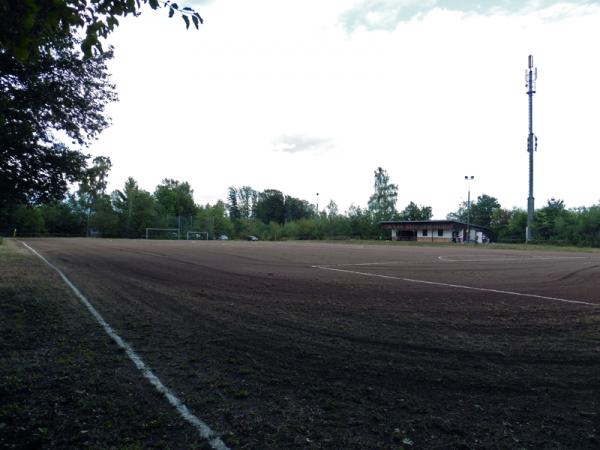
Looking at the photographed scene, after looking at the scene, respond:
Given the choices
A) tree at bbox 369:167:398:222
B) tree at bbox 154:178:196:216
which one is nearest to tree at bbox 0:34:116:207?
tree at bbox 369:167:398:222

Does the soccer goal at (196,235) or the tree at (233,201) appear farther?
the tree at (233,201)

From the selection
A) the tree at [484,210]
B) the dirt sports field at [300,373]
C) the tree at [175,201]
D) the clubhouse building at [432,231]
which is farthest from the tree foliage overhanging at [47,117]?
the tree at [484,210]

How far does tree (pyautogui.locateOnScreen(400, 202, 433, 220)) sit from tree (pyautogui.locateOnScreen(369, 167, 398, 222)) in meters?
2.96

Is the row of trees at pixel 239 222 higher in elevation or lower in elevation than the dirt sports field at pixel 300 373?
higher

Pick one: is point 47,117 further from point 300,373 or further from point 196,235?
point 196,235

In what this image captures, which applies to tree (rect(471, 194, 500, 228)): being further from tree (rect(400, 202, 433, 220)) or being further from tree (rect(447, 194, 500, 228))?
tree (rect(400, 202, 433, 220))

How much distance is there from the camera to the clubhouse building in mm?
67906

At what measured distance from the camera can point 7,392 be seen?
374 centimetres

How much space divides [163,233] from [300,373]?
77878 millimetres

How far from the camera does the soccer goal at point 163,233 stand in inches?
3009

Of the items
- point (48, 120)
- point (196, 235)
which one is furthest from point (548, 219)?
point (48, 120)

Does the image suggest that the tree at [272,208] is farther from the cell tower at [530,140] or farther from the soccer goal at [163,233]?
the cell tower at [530,140]

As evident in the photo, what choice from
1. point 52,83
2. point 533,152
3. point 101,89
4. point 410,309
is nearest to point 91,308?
point 410,309

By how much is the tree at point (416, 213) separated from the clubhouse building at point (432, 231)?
13.4 metres
